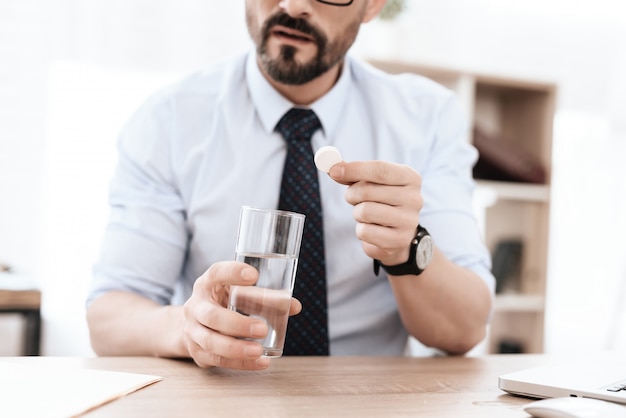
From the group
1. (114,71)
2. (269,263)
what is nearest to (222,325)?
(269,263)

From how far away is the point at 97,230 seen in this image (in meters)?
2.49

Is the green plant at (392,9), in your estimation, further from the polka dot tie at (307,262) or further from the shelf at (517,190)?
the polka dot tie at (307,262)

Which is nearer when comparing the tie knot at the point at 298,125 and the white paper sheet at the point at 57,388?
the white paper sheet at the point at 57,388

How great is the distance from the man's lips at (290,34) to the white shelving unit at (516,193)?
3.85 ft

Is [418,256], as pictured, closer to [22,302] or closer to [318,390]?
[318,390]

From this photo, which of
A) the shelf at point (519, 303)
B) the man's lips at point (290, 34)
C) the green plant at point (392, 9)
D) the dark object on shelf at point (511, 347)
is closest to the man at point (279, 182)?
the man's lips at point (290, 34)

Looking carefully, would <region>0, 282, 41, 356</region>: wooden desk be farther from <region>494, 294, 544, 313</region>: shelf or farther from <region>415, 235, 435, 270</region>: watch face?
<region>494, 294, 544, 313</region>: shelf

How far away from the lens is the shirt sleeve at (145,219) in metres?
1.30

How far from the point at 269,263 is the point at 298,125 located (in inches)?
24.6

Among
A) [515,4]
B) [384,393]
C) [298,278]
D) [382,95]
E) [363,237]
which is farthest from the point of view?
[515,4]

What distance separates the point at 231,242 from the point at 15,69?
4.71 ft

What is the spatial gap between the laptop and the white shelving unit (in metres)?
1.74

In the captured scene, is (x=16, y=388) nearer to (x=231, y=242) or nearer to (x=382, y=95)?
(x=231, y=242)

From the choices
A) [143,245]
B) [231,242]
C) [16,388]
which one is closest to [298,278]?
[231,242]
